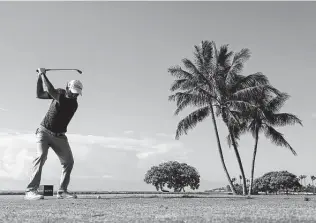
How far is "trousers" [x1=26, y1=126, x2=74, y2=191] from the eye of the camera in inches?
333

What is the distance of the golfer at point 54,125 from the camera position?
8.27 meters

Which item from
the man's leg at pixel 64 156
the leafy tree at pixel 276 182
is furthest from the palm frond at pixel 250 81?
the leafy tree at pixel 276 182

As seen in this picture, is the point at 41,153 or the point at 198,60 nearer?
the point at 41,153

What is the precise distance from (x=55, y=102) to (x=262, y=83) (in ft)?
80.9

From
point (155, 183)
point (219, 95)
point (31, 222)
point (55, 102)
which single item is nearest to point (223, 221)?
point (31, 222)

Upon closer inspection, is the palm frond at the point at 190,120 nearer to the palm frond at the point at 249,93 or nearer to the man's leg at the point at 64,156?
the palm frond at the point at 249,93

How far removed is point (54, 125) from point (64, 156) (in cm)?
69

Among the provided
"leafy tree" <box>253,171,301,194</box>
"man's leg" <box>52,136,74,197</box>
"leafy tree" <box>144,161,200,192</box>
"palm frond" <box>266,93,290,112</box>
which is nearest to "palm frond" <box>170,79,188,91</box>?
"palm frond" <box>266,93,290,112</box>

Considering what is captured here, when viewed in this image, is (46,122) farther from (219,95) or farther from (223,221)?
(219,95)

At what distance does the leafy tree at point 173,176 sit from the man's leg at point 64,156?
242 feet

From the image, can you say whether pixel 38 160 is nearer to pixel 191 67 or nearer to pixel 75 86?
pixel 75 86

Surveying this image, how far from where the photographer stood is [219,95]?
1180 inches

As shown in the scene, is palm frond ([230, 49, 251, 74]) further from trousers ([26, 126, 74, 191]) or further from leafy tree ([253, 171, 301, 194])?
leafy tree ([253, 171, 301, 194])

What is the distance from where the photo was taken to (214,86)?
98.6 feet
